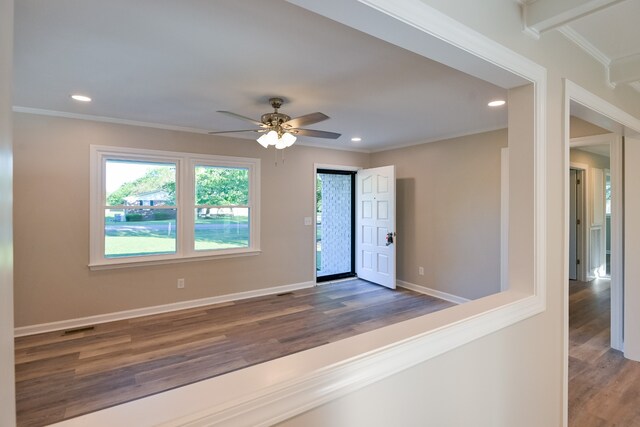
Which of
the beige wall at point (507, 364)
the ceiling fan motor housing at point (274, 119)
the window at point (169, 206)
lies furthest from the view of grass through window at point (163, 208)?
the beige wall at point (507, 364)

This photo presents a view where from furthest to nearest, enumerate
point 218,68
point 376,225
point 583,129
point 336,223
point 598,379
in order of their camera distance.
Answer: point 336,223 < point 376,225 < point 583,129 < point 598,379 < point 218,68

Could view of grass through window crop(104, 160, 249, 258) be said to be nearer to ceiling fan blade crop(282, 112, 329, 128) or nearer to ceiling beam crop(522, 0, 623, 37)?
ceiling fan blade crop(282, 112, 329, 128)

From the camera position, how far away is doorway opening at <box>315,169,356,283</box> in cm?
588

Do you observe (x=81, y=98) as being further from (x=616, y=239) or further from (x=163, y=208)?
(x=616, y=239)

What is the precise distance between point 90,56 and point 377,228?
426 centimetres

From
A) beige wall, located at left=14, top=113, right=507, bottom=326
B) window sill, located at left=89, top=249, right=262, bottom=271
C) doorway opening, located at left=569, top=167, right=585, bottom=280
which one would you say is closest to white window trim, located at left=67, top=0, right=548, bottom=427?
beige wall, located at left=14, top=113, right=507, bottom=326

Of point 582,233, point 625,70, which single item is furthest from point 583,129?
point 582,233

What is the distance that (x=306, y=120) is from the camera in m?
2.73

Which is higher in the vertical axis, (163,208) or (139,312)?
(163,208)

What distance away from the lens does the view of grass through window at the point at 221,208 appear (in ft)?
14.2

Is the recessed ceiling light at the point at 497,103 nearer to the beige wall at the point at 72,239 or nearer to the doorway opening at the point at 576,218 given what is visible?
the beige wall at the point at 72,239

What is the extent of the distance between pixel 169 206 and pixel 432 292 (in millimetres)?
4074

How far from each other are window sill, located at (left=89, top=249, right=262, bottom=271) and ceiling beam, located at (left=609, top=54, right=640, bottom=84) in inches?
168

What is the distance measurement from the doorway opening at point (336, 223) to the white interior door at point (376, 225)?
300 mm
